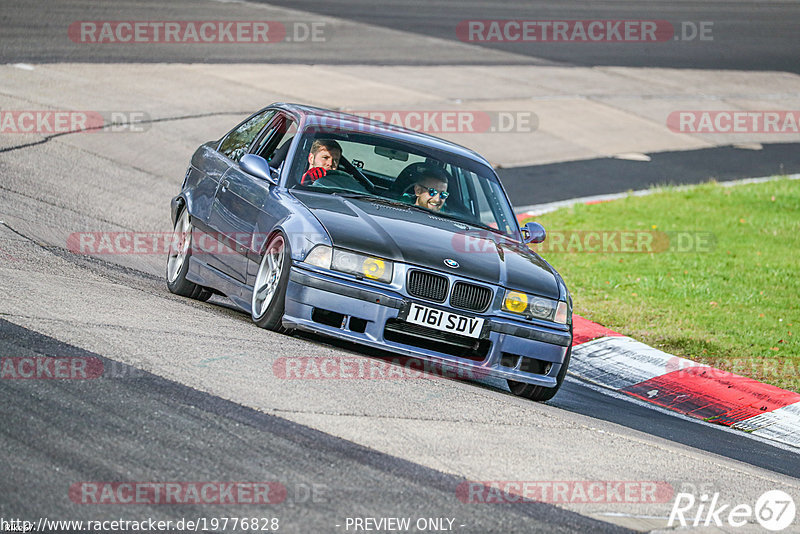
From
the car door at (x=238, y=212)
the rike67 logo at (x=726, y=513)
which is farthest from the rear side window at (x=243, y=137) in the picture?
the rike67 logo at (x=726, y=513)

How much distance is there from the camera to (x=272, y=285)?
738 cm

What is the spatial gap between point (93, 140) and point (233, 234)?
24.7 ft

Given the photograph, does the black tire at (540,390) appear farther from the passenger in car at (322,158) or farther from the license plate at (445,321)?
the passenger in car at (322,158)

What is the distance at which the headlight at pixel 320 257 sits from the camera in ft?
23.1

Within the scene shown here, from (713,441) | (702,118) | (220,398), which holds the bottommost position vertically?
(713,441)

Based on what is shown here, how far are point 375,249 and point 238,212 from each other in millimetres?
1510

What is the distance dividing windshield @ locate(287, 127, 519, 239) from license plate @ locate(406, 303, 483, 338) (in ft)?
4.33

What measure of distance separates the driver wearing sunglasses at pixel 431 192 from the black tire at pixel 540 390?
1.45 m

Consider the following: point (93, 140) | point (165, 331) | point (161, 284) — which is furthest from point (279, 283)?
point (93, 140)

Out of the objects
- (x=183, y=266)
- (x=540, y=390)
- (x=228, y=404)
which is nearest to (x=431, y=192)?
(x=540, y=390)

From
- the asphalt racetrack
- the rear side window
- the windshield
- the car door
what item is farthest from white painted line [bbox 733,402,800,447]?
the rear side window

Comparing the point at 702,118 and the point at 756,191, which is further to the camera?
the point at 702,118

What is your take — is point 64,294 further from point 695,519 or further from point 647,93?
point 647,93

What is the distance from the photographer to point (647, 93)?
80.0 ft
